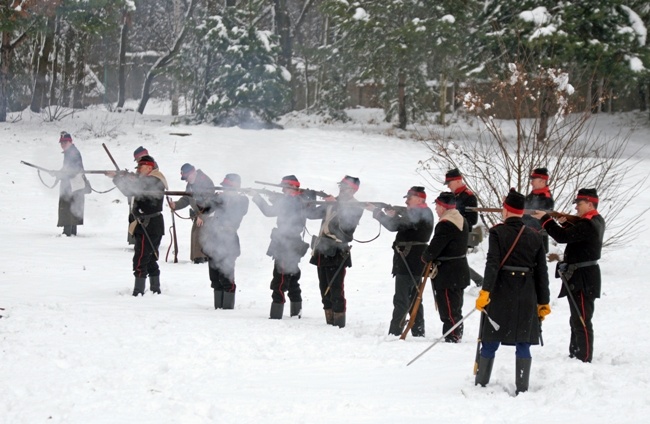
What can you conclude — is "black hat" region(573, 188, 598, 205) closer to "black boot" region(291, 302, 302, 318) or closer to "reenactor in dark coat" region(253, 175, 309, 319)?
"reenactor in dark coat" region(253, 175, 309, 319)

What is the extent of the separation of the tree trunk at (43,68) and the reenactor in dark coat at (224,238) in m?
20.2

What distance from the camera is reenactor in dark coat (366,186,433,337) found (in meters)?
9.78

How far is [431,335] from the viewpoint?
10.2m

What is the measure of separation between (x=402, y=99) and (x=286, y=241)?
21.9 m

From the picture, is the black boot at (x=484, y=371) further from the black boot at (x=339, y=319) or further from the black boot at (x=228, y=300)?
the black boot at (x=228, y=300)

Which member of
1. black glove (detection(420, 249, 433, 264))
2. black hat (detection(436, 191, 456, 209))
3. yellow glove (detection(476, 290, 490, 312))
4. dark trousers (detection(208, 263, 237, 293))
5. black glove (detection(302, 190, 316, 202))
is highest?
black hat (detection(436, 191, 456, 209))

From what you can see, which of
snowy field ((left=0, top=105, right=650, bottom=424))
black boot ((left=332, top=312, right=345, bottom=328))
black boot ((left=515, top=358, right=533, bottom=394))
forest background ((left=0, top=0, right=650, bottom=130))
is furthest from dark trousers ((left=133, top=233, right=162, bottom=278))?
forest background ((left=0, top=0, right=650, bottom=130))

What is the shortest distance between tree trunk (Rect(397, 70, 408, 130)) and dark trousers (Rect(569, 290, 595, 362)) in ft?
78.0

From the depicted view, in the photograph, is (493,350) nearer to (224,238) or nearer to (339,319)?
(339,319)

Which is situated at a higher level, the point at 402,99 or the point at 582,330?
the point at 402,99

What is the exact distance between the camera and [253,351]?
8.36m

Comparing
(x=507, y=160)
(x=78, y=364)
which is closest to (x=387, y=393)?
(x=78, y=364)

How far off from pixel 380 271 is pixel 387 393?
28.7 ft

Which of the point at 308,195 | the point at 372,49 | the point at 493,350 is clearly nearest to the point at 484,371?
the point at 493,350
